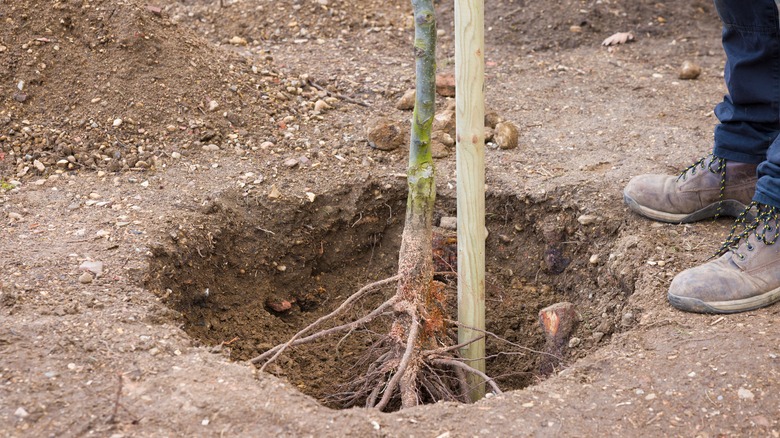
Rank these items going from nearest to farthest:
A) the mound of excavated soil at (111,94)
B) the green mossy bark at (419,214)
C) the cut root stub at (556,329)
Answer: the green mossy bark at (419,214), the cut root stub at (556,329), the mound of excavated soil at (111,94)

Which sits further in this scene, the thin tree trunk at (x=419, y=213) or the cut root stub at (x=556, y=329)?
the cut root stub at (x=556, y=329)

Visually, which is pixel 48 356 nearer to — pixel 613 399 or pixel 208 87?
pixel 613 399

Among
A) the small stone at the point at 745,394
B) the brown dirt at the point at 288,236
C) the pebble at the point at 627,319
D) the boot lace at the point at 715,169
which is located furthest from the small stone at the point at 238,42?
the small stone at the point at 745,394

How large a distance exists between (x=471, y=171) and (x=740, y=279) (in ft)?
2.90

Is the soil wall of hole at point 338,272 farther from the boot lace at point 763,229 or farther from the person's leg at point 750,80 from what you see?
the person's leg at point 750,80

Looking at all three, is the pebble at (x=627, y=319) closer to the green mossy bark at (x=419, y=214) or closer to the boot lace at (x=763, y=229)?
the boot lace at (x=763, y=229)

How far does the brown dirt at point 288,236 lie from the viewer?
200cm

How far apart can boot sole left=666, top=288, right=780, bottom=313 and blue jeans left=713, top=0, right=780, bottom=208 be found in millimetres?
314

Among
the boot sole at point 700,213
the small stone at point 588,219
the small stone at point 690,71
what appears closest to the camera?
the boot sole at point 700,213

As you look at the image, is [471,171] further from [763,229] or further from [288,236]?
[288,236]

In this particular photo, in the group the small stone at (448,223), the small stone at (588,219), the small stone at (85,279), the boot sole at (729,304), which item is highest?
the small stone at (85,279)

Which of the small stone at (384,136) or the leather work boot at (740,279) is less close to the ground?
the small stone at (384,136)

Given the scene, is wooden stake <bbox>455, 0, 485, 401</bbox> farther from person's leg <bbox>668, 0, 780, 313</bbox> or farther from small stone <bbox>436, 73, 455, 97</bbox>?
small stone <bbox>436, 73, 455, 97</bbox>

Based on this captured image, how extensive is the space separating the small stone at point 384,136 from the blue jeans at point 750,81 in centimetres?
131
